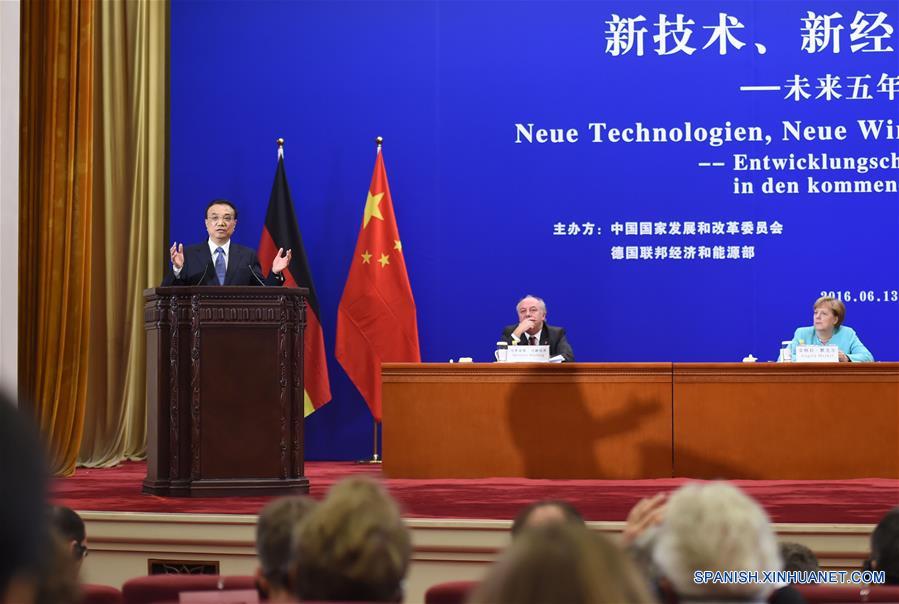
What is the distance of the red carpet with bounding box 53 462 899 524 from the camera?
4.99m

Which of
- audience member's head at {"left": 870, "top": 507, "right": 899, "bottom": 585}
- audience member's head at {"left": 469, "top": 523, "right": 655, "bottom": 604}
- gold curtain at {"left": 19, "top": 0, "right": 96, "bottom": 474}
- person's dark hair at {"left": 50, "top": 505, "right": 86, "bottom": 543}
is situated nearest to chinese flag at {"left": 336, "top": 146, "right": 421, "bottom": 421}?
gold curtain at {"left": 19, "top": 0, "right": 96, "bottom": 474}

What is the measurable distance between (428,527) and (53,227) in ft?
12.3

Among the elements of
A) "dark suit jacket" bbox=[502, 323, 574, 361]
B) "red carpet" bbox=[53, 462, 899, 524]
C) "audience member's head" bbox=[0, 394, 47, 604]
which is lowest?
"red carpet" bbox=[53, 462, 899, 524]

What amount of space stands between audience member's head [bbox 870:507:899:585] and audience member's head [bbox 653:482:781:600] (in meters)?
0.92

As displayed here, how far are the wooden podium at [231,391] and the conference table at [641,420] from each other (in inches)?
51.2

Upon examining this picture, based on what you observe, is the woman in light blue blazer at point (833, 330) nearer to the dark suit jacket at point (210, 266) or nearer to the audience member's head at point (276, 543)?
the dark suit jacket at point (210, 266)

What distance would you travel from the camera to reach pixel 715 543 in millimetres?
1917

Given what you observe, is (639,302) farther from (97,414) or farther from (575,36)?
(97,414)

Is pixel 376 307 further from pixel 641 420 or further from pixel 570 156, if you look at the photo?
pixel 641 420

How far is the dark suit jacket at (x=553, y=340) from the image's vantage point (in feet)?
23.7

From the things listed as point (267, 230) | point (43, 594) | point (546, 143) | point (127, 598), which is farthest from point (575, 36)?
point (43, 594)

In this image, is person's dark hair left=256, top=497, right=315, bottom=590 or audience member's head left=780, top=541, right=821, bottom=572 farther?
audience member's head left=780, top=541, right=821, bottom=572

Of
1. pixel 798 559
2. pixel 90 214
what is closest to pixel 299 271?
pixel 90 214

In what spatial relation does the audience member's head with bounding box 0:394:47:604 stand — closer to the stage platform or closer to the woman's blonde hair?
the stage platform
